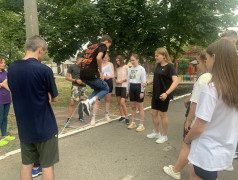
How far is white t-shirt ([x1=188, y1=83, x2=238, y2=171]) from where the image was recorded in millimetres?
1771

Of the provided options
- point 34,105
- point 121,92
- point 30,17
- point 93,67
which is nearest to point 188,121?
point 34,105

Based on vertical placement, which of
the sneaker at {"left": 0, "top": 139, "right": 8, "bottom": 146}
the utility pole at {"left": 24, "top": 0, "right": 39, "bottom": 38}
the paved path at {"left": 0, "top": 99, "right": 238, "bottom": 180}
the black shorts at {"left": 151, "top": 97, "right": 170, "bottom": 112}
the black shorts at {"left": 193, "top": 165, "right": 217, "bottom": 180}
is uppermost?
the utility pole at {"left": 24, "top": 0, "right": 39, "bottom": 38}

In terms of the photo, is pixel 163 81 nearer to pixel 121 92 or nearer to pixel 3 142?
pixel 121 92

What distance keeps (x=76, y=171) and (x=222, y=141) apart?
2316mm

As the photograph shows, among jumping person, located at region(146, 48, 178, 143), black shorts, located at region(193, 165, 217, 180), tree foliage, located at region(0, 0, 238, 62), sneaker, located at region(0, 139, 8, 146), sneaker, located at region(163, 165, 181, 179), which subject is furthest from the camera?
tree foliage, located at region(0, 0, 238, 62)

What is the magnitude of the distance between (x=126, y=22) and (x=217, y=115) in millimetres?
7932

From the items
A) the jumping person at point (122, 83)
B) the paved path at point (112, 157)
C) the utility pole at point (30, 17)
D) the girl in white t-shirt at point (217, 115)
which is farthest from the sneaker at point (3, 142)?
the girl in white t-shirt at point (217, 115)

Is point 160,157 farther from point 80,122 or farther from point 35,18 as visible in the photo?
point 35,18

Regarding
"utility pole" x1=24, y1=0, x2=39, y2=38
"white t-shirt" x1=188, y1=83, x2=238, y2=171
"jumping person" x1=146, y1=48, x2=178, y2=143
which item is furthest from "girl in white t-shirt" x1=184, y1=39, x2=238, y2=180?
"utility pole" x1=24, y1=0, x2=39, y2=38

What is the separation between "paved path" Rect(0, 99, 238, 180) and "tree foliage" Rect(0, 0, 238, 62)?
4.57 meters

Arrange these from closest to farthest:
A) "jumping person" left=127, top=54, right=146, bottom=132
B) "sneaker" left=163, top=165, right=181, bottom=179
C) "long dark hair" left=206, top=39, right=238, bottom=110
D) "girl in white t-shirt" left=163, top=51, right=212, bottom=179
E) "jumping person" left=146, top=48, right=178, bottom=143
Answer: "long dark hair" left=206, top=39, right=238, bottom=110 < "girl in white t-shirt" left=163, top=51, right=212, bottom=179 < "sneaker" left=163, top=165, right=181, bottom=179 < "jumping person" left=146, top=48, right=178, bottom=143 < "jumping person" left=127, top=54, right=146, bottom=132

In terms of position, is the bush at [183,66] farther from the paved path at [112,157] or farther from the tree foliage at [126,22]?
the paved path at [112,157]

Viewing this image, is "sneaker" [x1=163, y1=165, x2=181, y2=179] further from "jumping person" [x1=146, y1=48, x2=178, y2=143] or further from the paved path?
"jumping person" [x1=146, y1=48, x2=178, y2=143]

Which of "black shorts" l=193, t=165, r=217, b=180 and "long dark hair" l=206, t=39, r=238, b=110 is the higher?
"long dark hair" l=206, t=39, r=238, b=110
